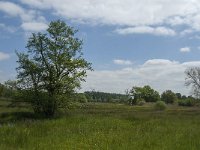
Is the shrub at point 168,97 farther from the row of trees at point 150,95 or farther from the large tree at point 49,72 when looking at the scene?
the large tree at point 49,72

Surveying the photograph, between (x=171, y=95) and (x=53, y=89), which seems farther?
(x=171, y=95)

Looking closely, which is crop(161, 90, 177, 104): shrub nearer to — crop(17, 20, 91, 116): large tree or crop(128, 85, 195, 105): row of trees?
crop(128, 85, 195, 105): row of trees

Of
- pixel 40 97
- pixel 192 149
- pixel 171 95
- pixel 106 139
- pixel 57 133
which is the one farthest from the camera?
pixel 171 95

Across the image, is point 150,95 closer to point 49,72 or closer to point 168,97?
point 168,97

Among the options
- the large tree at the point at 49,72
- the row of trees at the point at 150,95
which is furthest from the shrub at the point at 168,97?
the large tree at the point at 49,72

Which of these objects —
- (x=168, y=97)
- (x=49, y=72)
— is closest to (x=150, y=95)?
(x=168, y=97)

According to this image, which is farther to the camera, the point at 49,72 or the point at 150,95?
the point at 150,95

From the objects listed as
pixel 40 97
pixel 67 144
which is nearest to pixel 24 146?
pixel 67 144

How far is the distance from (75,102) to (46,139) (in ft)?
79.7

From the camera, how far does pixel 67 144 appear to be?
1483 cm

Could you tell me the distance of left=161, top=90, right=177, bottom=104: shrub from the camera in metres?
170

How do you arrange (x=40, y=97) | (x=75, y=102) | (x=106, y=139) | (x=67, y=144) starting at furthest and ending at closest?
(x=75, y=102) → (x=40, y=97) → (x=106, y=139) → (x=67, y=144)

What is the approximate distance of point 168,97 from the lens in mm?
174000

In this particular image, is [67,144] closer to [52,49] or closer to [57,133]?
[57,133]
